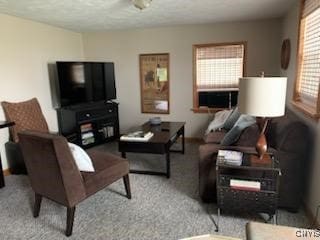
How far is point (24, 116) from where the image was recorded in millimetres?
3543

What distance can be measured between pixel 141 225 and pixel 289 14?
11.1ft

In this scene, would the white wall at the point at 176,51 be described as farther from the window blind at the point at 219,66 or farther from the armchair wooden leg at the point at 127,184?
the armchair wooden leg at the point at 127,184

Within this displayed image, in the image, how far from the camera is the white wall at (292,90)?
7.11ft

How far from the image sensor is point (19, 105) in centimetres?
353

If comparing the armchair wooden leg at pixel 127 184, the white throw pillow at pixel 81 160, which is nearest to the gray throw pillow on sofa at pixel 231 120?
the armchair wooden leg at pixel 127 184

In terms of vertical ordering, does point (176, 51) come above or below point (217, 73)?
above

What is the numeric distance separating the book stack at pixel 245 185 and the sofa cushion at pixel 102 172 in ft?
3.51

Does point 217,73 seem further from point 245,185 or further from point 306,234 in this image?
point 306,234

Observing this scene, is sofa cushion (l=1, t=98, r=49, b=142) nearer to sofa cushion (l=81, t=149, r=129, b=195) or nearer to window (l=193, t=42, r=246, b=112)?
sofa cushion (l=81, t=149, r=129, b=195)

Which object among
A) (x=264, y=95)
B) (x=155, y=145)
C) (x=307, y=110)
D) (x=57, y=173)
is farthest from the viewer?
(x=155, y=145)

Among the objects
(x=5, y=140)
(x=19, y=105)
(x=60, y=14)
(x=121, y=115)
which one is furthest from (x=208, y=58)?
(x=5, y=140)

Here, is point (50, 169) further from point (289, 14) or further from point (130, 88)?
point (289, 14)

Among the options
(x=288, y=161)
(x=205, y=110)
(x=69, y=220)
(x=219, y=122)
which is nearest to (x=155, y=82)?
(x=205, y=110)

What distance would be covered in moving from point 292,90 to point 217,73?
1.59 m
